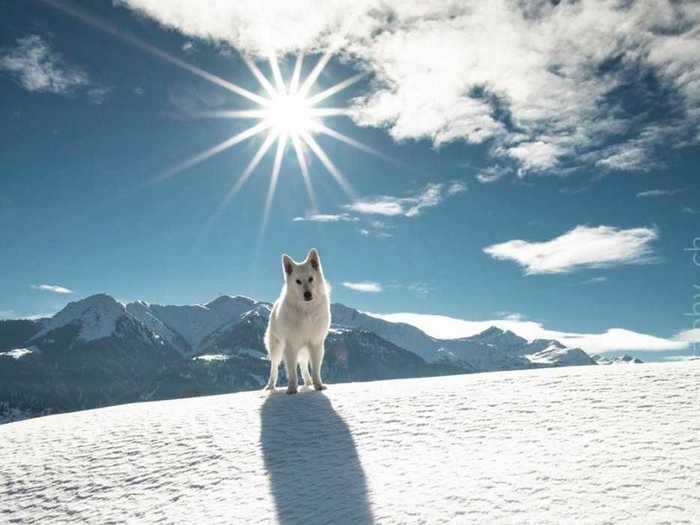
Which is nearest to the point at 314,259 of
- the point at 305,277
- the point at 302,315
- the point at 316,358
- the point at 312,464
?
the point at 305,277

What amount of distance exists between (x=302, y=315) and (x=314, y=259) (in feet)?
4.79

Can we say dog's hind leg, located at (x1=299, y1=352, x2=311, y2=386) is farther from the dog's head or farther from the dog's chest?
the dog's head

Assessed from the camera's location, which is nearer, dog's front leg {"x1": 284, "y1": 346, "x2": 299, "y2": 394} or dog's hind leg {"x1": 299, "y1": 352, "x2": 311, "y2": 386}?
dog's front leg {"x1": 284, "y1": 346, "x2": 299, "y2": 394}

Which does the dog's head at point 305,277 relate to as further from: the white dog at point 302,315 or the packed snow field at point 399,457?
the packed snow field at point 399,457

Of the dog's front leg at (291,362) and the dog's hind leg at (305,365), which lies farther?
the dog's hind leg at (305,365)

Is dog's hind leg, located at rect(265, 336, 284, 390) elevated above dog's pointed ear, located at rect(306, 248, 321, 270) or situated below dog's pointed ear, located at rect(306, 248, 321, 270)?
below

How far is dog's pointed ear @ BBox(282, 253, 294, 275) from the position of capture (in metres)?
13.0

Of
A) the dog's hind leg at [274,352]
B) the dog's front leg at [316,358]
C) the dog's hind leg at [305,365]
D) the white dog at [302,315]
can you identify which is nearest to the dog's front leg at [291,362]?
the white dog at [302,315]

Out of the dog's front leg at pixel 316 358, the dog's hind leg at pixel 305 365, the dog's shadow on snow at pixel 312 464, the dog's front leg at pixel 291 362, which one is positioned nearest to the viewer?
the dog's shadow on snow at pixel 312 464

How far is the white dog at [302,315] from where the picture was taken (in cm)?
1256

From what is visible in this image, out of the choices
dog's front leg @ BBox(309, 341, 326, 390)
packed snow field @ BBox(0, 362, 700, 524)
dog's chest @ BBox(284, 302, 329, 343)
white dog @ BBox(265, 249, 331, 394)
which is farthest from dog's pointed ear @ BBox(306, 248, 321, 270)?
packed snow field @ BBox(0, 362, 700, 524)

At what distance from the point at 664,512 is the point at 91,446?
33.0 ft

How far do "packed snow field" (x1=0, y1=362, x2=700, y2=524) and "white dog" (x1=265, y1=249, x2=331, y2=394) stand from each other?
0.94 metres

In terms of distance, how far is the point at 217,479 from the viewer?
818 centimetres
